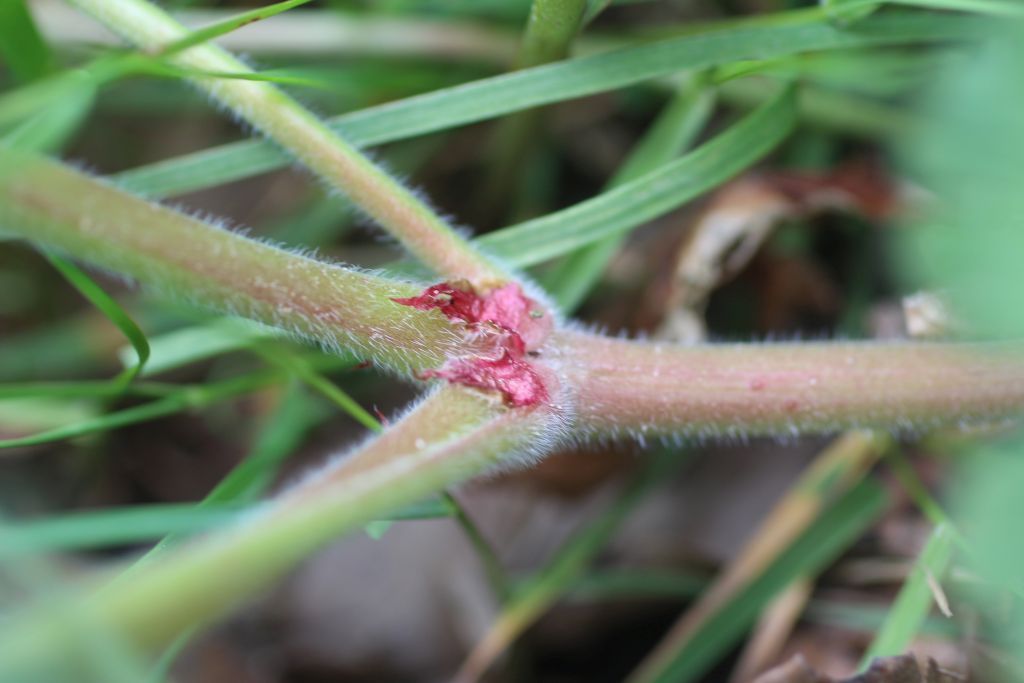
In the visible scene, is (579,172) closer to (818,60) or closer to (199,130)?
(818,60)

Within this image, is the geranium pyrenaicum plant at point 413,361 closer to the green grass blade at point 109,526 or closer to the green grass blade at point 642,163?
the green grass blade at point 109,526

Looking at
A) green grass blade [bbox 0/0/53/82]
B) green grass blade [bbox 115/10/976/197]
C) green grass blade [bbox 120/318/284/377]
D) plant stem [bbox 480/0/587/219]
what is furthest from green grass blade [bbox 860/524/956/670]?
green grass blade [bbox 0/0/53/82]

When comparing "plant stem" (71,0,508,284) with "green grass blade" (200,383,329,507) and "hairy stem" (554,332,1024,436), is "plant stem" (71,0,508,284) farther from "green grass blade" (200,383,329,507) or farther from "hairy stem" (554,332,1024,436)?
"green grass blade" (200,383,329,507)

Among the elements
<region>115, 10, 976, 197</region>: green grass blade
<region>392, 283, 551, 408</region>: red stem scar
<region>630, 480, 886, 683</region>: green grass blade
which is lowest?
<region>630, 480, 886, 683</region>: green grass blade

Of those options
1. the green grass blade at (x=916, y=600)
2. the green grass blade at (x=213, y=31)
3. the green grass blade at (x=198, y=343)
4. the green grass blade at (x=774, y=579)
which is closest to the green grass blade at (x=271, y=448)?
the green grass blade at (x=198, y=343)

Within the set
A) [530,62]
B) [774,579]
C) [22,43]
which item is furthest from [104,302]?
[774,579]

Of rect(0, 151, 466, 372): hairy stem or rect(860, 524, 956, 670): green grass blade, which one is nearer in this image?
rect(0, 151, 466, 372): hairy stem

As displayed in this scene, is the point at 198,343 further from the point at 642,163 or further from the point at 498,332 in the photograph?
the point at 642,163
